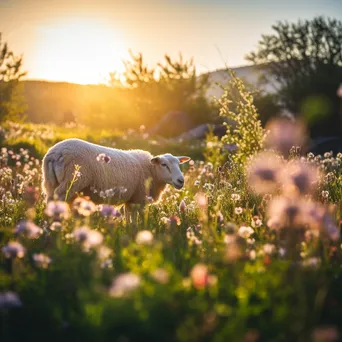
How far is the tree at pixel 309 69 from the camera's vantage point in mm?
22266

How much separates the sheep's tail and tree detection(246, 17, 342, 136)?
58.2ft

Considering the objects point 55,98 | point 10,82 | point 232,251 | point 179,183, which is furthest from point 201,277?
point 55,98

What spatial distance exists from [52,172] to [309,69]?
81.3 feet

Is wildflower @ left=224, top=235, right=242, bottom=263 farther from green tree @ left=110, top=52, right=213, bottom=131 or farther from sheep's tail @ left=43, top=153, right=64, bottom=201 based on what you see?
green tree @ left=110, top=52, right=213, bottom=131

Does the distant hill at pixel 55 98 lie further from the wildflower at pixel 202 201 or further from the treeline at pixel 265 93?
the wildflower at pixel 202 201

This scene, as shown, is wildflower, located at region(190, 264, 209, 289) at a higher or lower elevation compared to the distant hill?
lower

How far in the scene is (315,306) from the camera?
248 centimetres

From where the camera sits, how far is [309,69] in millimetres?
27547

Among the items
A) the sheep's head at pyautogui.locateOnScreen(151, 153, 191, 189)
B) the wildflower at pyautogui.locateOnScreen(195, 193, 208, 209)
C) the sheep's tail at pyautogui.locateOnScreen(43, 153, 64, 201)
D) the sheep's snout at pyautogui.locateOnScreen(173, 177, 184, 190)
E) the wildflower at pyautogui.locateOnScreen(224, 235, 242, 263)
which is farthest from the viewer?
the sheep's head at pyautogui.locateOnScreen(151, 153, 191, 189)

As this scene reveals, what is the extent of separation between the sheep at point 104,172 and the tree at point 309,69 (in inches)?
629

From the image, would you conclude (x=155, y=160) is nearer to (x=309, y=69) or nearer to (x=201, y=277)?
(x=201, y=277)

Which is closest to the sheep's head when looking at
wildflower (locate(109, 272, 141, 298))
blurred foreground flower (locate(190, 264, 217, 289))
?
blurred foreground flower (locate(190, 264, 217, 289))

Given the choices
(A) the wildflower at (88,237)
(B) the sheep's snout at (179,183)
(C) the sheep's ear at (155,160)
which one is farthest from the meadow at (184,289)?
(C) the sheep's ear at (155,160)

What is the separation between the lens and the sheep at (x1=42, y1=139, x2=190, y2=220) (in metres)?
5.81
